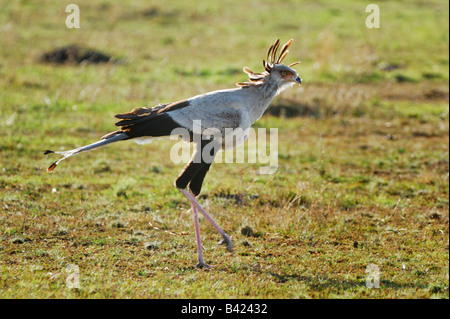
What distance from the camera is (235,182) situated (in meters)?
8.15

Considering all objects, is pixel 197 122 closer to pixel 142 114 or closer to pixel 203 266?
pixel 142 114

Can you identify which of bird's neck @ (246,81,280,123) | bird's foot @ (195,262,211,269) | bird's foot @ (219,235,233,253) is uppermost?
bird's neck @ (246,81,280,123)

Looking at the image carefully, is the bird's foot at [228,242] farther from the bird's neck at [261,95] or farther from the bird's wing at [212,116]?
the bird's neck at [261,95]

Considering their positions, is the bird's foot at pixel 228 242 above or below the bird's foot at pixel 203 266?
above

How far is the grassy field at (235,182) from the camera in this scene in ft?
17.6

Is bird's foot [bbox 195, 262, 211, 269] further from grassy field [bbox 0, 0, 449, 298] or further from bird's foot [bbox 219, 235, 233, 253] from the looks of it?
bird's foot [bbox 219, 235, 233, 253]

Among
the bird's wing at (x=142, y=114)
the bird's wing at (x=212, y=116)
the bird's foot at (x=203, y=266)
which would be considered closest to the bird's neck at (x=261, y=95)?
the bird's wing at (x=212, y=116)

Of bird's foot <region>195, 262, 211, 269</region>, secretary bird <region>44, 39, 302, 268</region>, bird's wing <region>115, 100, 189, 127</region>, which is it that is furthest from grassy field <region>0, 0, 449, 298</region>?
bird's wing <region>115, 100, 189, 127</region>

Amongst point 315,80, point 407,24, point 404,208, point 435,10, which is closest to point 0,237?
point 404,208

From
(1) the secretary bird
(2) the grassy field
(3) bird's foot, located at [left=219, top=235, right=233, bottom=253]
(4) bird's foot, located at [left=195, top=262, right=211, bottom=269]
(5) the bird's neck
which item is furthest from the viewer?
(5) the bird's neck

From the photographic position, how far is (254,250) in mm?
6062

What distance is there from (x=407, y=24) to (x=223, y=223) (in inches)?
683

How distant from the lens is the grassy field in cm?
536
